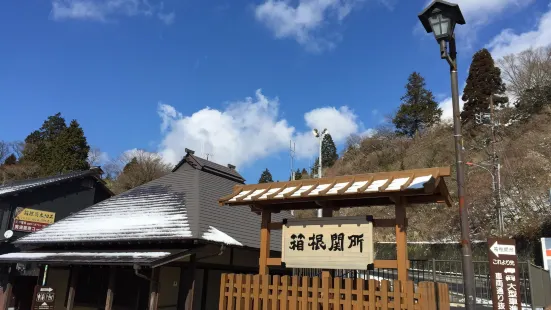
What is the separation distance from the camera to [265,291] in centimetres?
696

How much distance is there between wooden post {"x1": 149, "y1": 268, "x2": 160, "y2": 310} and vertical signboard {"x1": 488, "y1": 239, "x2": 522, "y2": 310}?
8.29 meters

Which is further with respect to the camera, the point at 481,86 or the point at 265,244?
the point at 481,86

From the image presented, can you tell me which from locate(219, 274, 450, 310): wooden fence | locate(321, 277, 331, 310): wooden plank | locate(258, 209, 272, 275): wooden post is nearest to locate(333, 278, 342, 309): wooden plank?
locate(219, 274, 450, 310): wooden fence

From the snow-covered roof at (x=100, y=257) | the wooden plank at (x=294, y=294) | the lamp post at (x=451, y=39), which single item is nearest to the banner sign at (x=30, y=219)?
the snow-covered roof at (x=100, y=257)

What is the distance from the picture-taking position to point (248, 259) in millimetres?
13969

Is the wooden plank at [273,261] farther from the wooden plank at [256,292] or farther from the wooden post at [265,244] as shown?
the wooden plank at [256,292]

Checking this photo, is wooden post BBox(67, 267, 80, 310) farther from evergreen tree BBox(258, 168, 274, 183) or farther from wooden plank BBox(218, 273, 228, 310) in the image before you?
evergreen tree BBox(258, 168, 274, 183)

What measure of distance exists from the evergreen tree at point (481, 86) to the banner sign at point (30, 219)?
34476 millimetres

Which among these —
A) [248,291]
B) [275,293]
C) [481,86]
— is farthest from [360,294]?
[481,86]

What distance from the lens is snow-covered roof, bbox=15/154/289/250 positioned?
11.9 metres

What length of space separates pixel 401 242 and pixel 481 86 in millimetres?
34944

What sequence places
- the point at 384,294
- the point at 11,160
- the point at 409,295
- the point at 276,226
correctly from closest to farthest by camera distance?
the point at 409,295 < the point at 384,294 < the point at 276,226 < the point at 11,160

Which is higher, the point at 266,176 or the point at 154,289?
the point at 266,176

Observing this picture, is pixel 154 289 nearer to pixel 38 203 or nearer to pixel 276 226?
pixel 276 226
